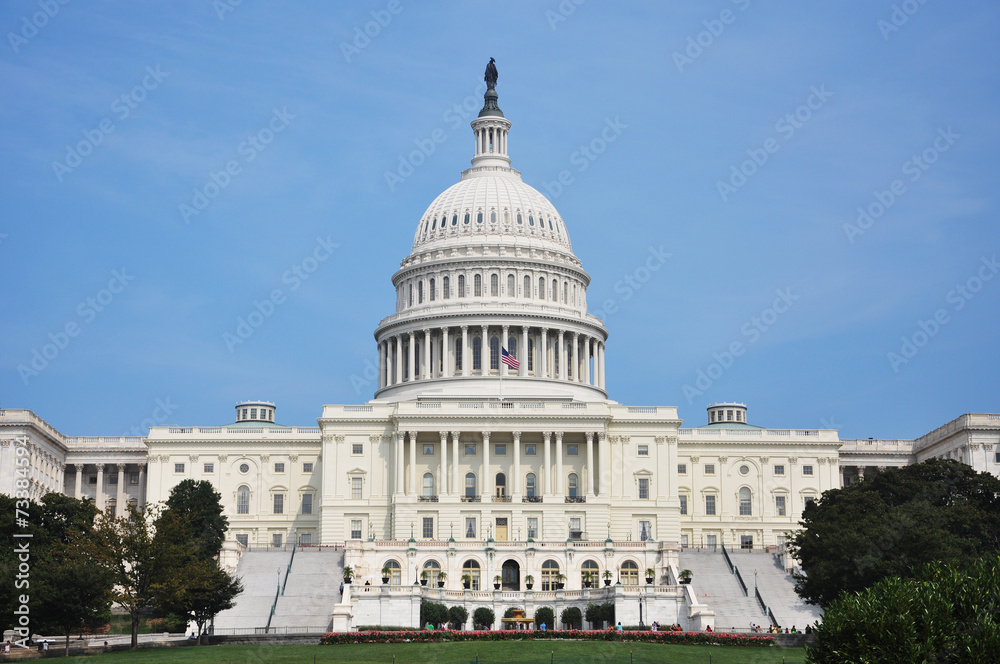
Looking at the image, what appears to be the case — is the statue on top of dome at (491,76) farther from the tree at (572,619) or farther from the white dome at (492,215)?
the tree at (572,619)

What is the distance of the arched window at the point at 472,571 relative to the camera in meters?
98.3

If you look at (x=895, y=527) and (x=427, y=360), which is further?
(x=427, y=360)

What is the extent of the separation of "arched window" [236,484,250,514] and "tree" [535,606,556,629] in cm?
4619

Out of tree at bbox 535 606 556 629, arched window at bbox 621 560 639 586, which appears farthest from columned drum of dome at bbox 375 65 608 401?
tree at bbox 535 606 556 629

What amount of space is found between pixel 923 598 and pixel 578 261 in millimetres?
101992

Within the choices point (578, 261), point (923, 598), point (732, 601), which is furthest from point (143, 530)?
point (578, 261)

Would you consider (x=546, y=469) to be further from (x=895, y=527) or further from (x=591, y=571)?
(x=895, y=527)

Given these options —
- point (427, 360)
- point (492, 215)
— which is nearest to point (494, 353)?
point (427, 360)

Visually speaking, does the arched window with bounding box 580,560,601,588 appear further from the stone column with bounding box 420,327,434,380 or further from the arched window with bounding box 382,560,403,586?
the stone column with bounding box 420,327,434,380

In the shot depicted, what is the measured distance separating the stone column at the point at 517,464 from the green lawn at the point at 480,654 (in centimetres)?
4280

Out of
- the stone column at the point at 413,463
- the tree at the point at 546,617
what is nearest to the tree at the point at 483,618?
the tree at the point at 546,617

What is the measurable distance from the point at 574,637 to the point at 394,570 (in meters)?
25.6

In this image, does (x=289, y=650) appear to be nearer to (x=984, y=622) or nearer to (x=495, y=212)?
(x=984, y=622)

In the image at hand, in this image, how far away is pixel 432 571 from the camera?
324 ft
